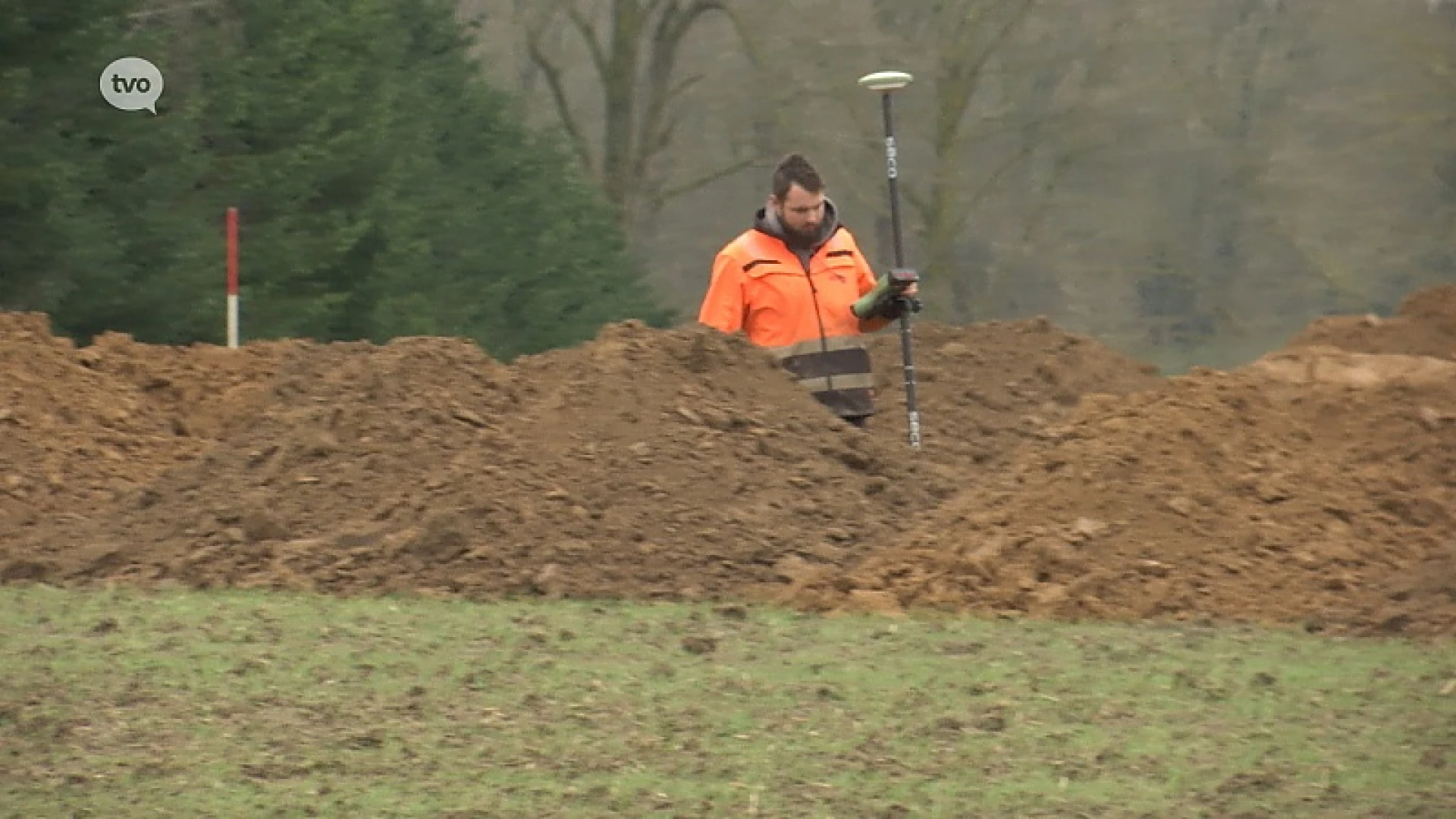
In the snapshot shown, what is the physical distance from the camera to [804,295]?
42.8 feet

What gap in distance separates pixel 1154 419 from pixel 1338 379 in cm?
340

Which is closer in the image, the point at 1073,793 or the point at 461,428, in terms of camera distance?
the point at 1073,793

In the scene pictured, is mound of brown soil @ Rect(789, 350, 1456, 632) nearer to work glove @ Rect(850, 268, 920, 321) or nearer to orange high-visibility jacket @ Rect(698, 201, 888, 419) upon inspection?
work glove @ Rect(850, 268, 920, 321)

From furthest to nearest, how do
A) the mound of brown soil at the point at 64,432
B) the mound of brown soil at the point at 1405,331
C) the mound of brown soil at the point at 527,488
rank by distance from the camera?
the mound of brown soil at the point at 1405,331, the mound of brown soil at the point at 64,432, the mound of brown soil at the point at 527,488

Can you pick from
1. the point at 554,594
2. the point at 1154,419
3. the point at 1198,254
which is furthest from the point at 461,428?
the point at 1198,254

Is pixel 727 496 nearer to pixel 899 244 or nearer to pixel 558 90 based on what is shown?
pixel 899 244

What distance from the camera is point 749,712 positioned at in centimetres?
761

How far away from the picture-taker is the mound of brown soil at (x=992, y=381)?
17.9 meters

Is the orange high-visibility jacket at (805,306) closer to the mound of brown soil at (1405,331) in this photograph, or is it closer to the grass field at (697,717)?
the grass field at (697,717)

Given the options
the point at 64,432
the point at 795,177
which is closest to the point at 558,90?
the point at 64,432

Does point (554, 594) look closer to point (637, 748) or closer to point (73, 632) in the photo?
point (73, 632)

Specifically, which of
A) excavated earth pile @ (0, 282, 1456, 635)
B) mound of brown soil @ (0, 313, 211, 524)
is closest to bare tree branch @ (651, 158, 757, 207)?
mound of brown soil @ (0, 313, 211, 524)

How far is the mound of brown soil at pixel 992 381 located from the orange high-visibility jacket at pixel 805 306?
3.38m

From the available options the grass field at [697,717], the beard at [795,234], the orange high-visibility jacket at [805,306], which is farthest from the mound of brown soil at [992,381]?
the grass field at [697,717]
